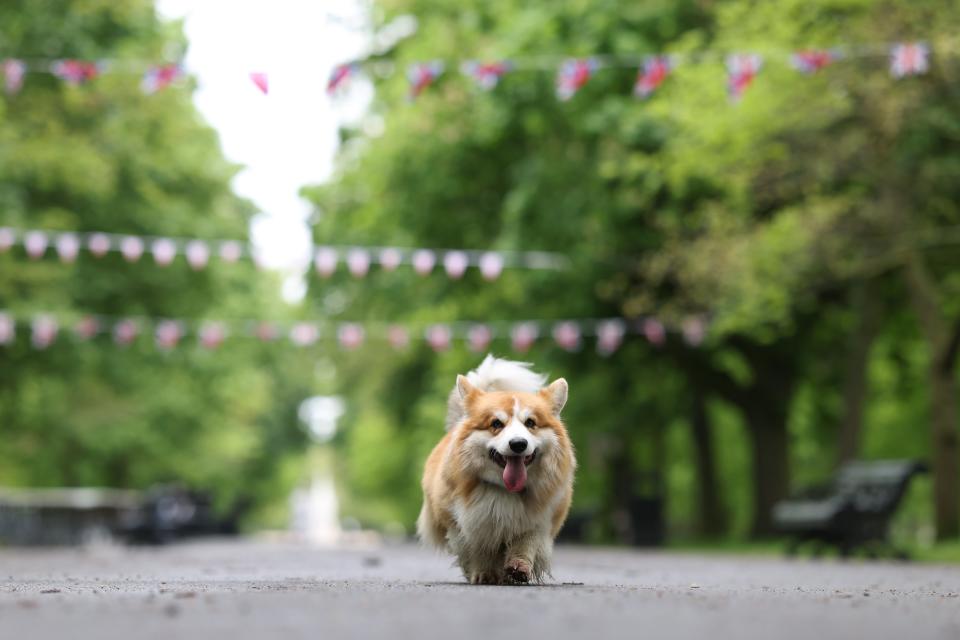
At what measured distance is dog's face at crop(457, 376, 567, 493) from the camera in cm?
1083

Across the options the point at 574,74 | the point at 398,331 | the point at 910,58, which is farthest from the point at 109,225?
the point at 910,58

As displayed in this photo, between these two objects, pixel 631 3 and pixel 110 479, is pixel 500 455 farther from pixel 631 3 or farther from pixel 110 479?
pixel 110 479

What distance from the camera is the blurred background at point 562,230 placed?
25.8 meters

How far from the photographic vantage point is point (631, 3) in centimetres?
3084

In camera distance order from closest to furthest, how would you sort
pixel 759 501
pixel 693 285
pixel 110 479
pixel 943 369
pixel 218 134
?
1. pixel 943 369
2. pixel 693 285
3. pixel 759 501
4. pixel 218 134
5. pixel 110 479

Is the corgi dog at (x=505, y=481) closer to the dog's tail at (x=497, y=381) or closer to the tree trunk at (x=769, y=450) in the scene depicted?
the dog's tail at (x=497, y=381)

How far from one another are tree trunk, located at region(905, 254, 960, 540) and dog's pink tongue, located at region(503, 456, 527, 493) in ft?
51.6

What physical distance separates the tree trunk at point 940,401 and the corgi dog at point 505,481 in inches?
596

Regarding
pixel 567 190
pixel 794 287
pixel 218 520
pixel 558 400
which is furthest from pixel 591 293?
pixel 218 520

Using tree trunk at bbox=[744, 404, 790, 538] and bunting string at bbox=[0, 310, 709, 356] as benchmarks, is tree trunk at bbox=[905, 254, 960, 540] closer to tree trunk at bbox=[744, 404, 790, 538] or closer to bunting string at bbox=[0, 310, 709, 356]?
bunting string at bbox=[0, 310, 709, 356]

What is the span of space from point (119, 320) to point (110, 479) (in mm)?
19315

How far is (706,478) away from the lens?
38.1 meters

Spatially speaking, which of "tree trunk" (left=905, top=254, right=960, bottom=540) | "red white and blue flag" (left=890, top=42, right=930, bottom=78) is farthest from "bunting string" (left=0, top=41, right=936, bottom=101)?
"tree trunk" (left=905, top=254, right=960, bottom=540)

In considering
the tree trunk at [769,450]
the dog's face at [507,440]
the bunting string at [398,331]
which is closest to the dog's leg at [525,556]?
the dog's face at [507,440]
